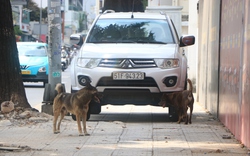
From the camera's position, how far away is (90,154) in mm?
7492

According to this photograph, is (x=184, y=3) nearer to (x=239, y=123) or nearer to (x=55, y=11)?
(x=55, y=11)

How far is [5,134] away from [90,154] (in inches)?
88.1

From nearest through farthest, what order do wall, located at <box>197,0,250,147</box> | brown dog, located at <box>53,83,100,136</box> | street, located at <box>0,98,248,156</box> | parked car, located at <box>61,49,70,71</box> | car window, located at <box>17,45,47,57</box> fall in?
street, located at <box>0,98,248,156</box> < wall, located at <box>197,0,250,147</box> < brown dog, located at <box>53,83,100,136</box> < car window, located at <box>17,45,47,57</box> < parked car, located at <box>61,49,70,71</box>

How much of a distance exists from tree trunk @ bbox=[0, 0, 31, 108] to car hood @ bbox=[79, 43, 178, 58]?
1421 millimetres

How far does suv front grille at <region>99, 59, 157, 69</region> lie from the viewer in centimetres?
1057

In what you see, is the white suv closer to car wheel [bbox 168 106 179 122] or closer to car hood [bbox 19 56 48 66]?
car wheel [bbox 168 106 179 122]

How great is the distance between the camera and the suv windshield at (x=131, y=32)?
457 inches

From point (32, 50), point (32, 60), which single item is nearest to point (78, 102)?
point (32, 60)

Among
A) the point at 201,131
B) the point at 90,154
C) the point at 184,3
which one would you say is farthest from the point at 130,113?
the point at 184,3

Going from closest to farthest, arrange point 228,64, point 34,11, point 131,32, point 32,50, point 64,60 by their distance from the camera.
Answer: point 228,64 → point 131,32 → point 32,50 → point 64,60 → point 34,11

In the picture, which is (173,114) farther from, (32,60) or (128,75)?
(32,60)

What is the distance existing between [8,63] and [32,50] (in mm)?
13118

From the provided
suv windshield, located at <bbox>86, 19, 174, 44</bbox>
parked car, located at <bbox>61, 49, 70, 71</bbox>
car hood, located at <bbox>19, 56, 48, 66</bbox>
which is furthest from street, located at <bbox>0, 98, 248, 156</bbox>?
parked car, located at <bbox>61, 49, 70, 71</bbox>

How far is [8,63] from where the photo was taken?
1138cm
